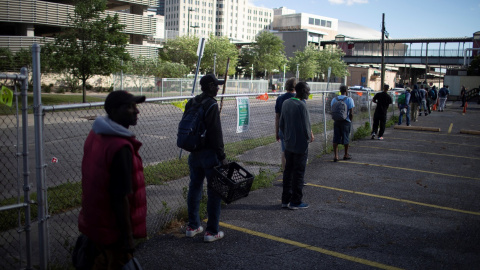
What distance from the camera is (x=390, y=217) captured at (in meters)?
6.22

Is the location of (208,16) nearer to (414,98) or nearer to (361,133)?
(414,98)

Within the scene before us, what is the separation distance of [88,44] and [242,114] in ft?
66.7

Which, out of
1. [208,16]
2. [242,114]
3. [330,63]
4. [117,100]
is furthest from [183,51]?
[208,16]

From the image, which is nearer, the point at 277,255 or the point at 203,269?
the point at 203,269

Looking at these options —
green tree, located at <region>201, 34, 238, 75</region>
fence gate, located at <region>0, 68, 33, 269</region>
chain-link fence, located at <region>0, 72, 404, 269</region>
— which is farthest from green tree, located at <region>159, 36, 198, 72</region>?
fence gate, located at <region>0, 68, 33, 269</region>

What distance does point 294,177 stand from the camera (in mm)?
6387

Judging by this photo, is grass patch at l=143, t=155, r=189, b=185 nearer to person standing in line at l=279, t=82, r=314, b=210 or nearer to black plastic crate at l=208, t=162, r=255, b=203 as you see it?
person standing in line at l=279, t=82, r=314, b=210

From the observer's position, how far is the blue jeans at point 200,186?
15.6 ft

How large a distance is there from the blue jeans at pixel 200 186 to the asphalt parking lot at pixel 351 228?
0.25 m

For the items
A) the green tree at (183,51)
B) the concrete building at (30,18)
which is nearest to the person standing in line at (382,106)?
the concrete building at (30,18)

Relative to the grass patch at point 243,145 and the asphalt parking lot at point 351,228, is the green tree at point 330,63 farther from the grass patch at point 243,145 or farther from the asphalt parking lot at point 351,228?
the asphalt parking lot at point 351,228

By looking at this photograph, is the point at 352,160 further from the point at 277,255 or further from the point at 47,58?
the point at 47,58

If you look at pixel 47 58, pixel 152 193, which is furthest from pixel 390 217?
pixel 47 58

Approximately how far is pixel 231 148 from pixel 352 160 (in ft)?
10.3
